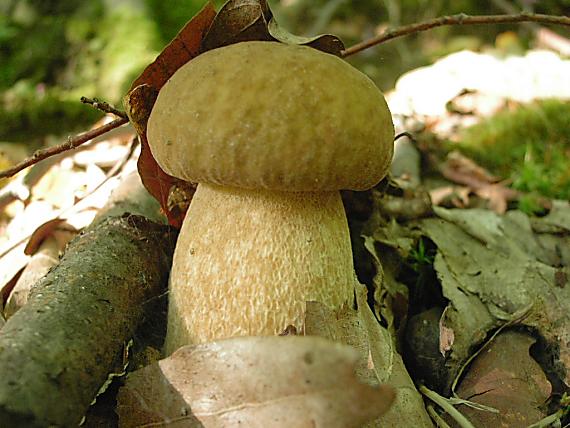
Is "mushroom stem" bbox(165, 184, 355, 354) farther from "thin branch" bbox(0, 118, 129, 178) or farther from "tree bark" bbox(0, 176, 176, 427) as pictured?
"thin branch" bbox(0, 118, 129, 178)

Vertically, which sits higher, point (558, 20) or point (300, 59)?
point (300, 59)

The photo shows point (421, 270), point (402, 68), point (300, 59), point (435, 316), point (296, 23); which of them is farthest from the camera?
point (296, 23)

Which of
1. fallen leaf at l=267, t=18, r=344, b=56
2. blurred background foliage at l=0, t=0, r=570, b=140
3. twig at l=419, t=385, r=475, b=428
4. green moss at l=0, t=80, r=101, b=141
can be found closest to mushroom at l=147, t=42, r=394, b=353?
fallen leaf at l=267, t=18, r=344, b=56

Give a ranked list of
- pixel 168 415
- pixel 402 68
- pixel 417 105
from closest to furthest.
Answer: pixel 168 415, pixel 417 105, pixel 402 68

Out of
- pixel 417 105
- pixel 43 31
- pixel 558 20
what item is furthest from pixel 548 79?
pixel 43 31

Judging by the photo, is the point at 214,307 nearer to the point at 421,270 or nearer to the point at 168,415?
the point at 168,415

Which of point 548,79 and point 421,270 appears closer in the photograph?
point 421,270
